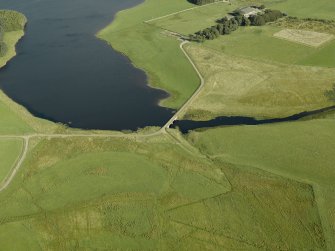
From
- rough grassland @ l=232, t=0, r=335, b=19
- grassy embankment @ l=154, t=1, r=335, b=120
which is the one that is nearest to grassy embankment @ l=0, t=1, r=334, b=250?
grassy embankment @ l=154, t=1, r=335, b=120

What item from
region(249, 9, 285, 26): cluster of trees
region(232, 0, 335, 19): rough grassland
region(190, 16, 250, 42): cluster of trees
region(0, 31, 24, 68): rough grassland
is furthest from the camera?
region(232, 0, 335, 19): rough grassland

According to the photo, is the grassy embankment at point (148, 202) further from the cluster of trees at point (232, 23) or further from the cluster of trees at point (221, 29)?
the cluster of trees at point (232, 23)

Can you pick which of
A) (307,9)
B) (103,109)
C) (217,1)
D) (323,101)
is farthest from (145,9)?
(323,101)

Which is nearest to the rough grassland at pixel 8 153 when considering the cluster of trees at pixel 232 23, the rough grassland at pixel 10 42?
the rough grassland at pixel 10 42

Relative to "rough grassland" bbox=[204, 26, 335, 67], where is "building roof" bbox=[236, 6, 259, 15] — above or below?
above

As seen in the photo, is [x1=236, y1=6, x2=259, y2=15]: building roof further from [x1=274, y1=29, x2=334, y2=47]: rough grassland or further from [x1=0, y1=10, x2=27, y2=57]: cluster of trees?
[x1=0, y1=10, x2=27, y2=57]: cluster of trees

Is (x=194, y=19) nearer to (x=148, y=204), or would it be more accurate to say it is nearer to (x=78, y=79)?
(x=78, y=79)
